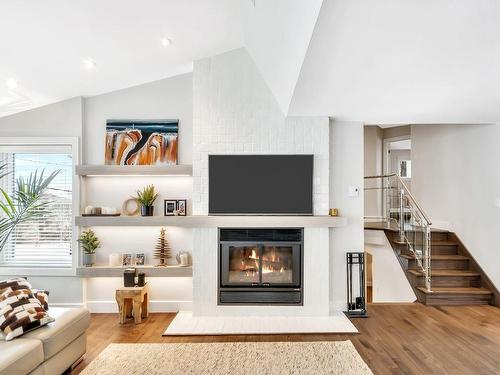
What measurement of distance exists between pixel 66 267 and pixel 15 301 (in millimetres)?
1930

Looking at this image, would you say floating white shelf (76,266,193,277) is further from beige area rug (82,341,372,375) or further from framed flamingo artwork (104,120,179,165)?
framed flamingo artwork (104,120,179,165)

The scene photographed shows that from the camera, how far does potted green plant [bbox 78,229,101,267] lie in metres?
4.42

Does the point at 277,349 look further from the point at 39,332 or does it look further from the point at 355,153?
the point at 355,153

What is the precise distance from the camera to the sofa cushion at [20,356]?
7.28 feet

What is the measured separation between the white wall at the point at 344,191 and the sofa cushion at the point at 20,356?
10.6ft

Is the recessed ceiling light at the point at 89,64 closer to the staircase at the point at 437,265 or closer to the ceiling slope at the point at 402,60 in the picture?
the ceiling slope at the point at 402,60

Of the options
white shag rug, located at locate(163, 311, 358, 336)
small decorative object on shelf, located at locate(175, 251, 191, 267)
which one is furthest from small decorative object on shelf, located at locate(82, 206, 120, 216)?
white shag rug, located at locate(163, 311, 358, 336)

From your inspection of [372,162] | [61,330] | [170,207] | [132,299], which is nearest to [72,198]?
[170,207]

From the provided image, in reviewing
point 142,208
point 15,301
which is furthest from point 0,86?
point 15,301

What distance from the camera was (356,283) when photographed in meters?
4.54

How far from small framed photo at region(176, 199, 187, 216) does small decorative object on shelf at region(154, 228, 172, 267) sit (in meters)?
0.32

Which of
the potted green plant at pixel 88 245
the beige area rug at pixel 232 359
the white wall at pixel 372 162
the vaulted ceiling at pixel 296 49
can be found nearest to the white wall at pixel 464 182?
the vaulted ceiling at pixel 296 49

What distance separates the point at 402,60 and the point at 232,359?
9.27 feet

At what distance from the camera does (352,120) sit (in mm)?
4582
